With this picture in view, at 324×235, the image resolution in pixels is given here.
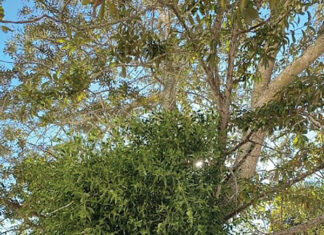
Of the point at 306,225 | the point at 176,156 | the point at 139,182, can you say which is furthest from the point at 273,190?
the point at 139,182

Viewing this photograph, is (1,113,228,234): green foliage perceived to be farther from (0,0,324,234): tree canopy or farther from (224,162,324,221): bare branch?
(224,162,324,221): bare branch

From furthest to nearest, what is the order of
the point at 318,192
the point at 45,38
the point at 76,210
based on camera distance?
the point at 45,38 < the point at 318,192 < the point at 76,210

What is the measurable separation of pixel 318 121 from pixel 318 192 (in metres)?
0.66

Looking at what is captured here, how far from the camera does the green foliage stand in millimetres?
1545

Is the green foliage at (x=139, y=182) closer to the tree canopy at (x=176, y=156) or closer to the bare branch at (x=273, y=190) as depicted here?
the tree canopy at (x=176, y=156)

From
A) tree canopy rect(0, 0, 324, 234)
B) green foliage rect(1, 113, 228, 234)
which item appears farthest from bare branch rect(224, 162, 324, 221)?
green foliage rect(1, 113, 228, 234)

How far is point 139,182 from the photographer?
1.57m

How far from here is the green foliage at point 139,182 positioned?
5.07 feet

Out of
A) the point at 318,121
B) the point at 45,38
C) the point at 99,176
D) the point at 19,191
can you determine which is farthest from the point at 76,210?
the point at 45,38

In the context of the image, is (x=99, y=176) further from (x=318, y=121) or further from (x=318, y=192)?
(x=318, y=192)

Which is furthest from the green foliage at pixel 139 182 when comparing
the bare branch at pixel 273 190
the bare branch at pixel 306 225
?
the bare branch at pixel 306 225

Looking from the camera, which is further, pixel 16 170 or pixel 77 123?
pixel 77 123

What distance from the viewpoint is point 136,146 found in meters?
1.72

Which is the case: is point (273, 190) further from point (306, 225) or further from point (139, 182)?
point (139, 182)
